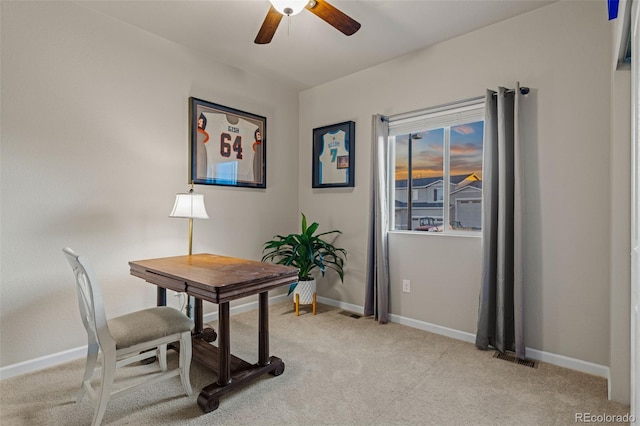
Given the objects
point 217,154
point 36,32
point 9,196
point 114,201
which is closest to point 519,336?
point 217,154

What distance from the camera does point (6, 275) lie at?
7.06ft

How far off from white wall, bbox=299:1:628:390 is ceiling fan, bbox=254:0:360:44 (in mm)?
1221

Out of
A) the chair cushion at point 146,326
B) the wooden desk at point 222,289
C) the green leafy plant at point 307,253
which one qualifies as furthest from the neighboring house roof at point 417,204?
the chair cushion at point 146,326

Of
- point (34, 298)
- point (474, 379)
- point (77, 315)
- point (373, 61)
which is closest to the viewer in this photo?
point (474, 379)

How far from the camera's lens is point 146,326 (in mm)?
1781

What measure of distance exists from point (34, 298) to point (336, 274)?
2574 mm

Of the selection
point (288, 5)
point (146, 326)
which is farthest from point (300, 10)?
point (146, 326)

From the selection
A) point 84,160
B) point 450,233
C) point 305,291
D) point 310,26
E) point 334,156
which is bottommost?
point 305,291

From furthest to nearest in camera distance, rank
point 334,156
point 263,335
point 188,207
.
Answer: point 334,156
point 188,207
point 263,335

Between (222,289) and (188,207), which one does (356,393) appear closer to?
(222,289)

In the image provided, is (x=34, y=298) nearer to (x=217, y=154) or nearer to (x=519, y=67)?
(x=217, y=154)

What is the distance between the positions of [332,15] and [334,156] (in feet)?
5.88

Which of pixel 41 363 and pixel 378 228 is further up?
pixel 378 228

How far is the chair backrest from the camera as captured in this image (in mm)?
1547
